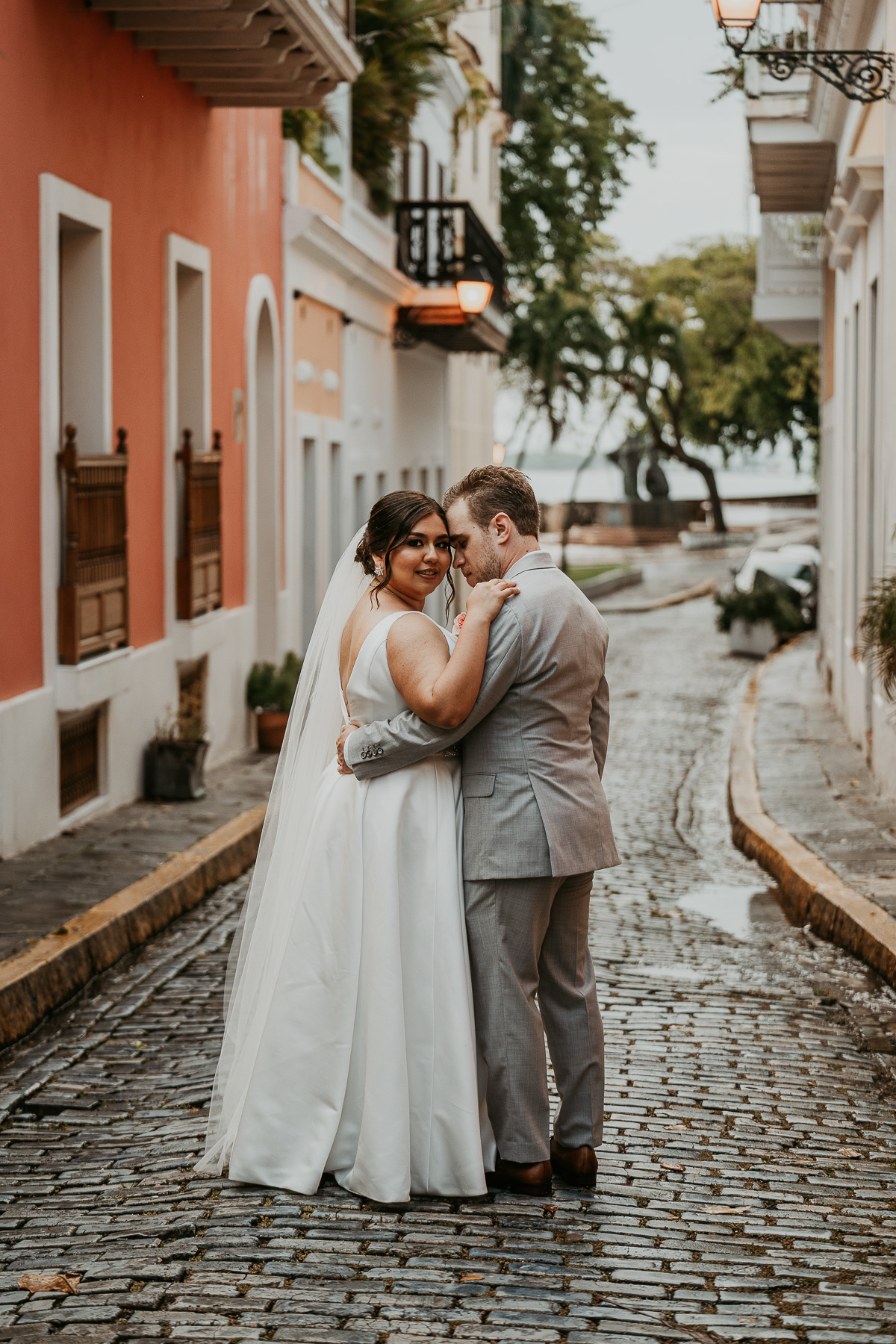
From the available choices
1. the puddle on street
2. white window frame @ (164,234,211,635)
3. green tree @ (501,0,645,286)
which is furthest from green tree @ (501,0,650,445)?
the puddle on street

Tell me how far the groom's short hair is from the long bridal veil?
406mm

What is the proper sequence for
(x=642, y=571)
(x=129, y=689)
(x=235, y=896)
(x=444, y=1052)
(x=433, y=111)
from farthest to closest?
(x=642, y=571) → (x=433, y=111) → (x=129, y=689) → (x=235, y=896) → (x=444, y=1052)

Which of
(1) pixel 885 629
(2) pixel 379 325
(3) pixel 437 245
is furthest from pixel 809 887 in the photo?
(3) pixel 437 245

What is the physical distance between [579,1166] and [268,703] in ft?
31.0

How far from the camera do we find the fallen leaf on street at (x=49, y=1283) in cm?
391

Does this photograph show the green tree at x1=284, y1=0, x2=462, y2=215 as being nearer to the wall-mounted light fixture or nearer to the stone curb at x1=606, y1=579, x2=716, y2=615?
the wall-mounted light fixture

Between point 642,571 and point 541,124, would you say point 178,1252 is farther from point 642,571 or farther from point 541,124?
point 642,571

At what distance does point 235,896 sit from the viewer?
891 cm

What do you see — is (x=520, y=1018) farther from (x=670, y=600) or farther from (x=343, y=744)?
(x=670, y=600)

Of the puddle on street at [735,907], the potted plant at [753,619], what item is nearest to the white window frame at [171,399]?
the puddle on street at [735,907]

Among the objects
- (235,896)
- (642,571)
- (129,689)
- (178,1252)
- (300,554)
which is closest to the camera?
(178,1252)

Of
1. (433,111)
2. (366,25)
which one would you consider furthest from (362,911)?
(433,111)

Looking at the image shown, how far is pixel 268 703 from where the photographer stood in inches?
542

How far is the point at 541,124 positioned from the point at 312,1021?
29365 mm
